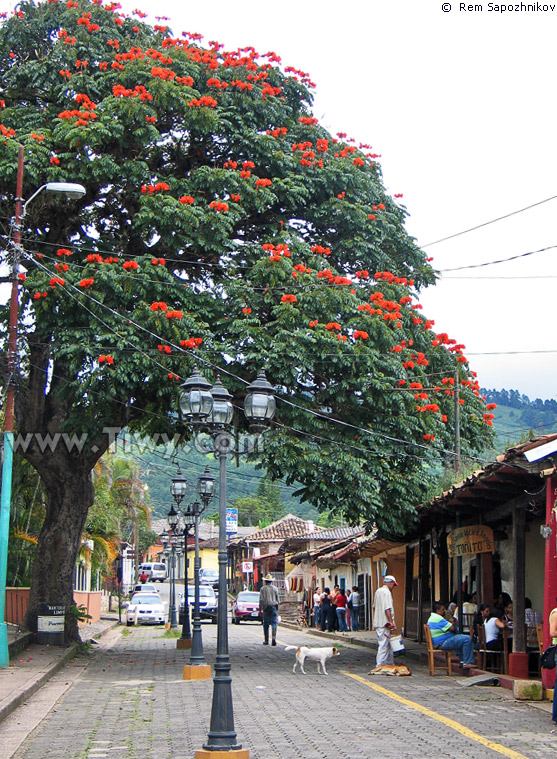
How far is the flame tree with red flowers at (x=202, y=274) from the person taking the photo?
55.1 feet

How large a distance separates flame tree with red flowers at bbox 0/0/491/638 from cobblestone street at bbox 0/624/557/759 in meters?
3.83

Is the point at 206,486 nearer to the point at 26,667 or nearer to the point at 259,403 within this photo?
the point at 26,667

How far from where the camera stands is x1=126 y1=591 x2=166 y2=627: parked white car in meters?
38.8

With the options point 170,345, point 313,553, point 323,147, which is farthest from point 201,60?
point 313,553

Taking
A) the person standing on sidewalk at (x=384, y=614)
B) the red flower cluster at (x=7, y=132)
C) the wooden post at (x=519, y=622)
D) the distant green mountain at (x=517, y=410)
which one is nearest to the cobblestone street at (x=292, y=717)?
the wooden post at (x=519, y=622)

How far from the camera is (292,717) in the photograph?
1101cm

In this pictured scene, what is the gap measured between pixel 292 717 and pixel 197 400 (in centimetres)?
411

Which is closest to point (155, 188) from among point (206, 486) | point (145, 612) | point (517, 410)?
point (206, 486)

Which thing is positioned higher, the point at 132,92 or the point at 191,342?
the point at 132,92

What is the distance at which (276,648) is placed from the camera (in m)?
24.0

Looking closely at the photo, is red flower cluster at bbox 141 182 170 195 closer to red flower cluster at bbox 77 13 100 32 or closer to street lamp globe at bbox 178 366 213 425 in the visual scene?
red flower cluster at bbox 77 13 100 32

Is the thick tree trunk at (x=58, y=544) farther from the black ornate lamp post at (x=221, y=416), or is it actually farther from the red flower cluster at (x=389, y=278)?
the black ornate lamp post at (x=221, y=416)

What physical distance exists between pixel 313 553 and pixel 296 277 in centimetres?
2713

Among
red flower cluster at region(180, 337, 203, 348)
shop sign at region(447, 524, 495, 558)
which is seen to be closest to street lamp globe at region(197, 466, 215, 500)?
red flower cluster at region(180, 337, 203, 348)
